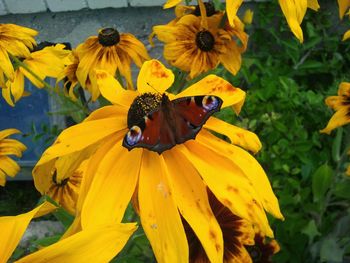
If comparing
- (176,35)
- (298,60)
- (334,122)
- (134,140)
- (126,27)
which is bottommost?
(298,60)

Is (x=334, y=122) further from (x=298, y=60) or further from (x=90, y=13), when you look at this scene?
(x=90, y=13)

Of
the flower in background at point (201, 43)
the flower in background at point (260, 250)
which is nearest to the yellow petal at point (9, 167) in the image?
the flower in background at point (201, 43)

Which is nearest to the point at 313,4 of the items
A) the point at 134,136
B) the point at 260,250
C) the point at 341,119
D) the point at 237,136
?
the point at 237,136

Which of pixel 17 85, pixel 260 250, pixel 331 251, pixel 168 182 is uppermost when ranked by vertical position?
pixel 168 182

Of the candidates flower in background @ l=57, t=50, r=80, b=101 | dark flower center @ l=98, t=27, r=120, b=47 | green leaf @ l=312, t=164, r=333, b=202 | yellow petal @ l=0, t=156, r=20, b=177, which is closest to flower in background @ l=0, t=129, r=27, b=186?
yellow petal @ l=0, t=156, r=20, b=177

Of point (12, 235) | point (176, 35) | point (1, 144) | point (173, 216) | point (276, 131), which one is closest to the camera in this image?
point (12, 235)

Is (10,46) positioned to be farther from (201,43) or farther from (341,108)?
(341,108)

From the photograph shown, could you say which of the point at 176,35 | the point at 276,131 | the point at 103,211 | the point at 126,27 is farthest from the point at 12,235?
the point at 126,27
